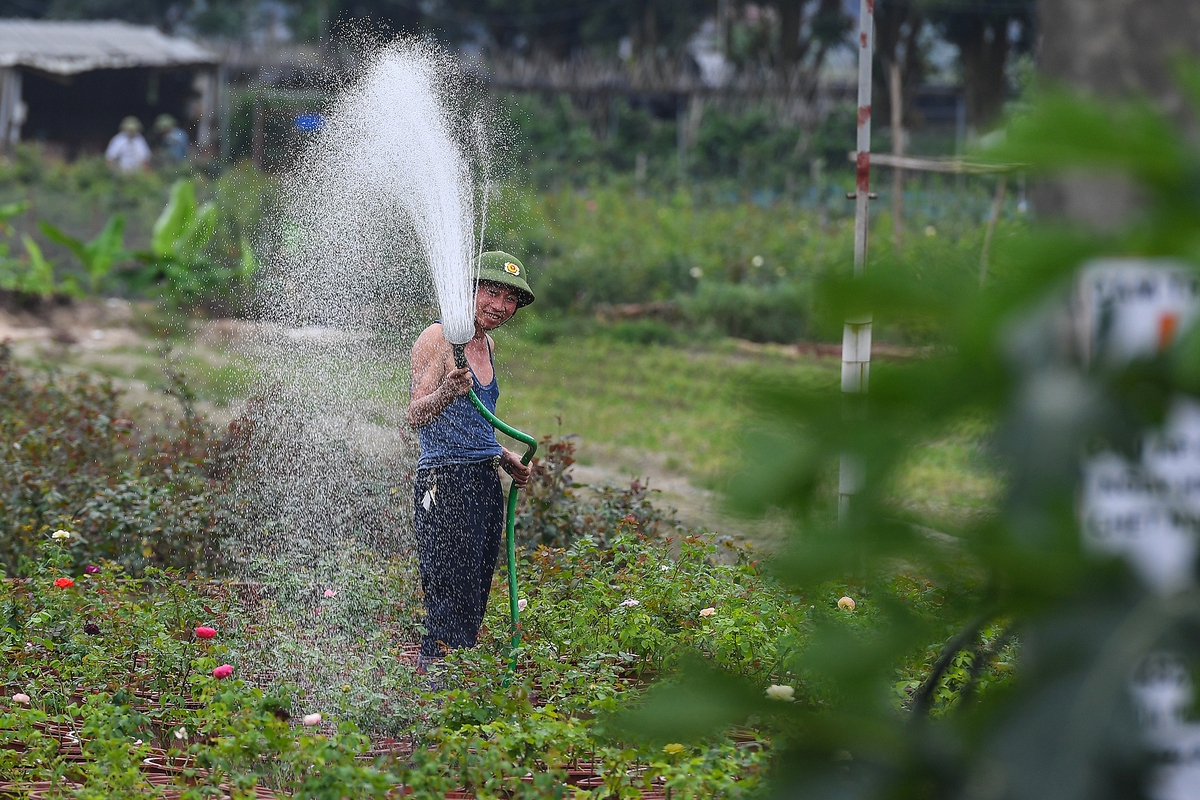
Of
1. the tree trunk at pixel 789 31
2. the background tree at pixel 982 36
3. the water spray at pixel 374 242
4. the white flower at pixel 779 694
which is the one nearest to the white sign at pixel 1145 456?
the white flower at pixel 779 694

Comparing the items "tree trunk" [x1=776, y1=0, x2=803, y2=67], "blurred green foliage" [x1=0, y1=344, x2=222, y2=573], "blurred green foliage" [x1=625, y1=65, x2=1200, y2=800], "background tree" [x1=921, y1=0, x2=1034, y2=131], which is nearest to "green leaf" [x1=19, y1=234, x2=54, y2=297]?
"blurred green foliage" [x1=0, y1=344, x2=222, y2=573]

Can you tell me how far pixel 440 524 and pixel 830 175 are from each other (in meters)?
21.0

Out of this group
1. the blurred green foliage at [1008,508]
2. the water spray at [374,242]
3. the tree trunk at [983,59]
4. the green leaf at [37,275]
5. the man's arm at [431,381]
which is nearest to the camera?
the blurred green foliage at [1008,508]

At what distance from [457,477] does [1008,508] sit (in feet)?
12.1

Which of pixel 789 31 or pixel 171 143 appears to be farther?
pixel 789 31

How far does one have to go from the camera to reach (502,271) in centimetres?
459

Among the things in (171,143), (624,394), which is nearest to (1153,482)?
(624,394)

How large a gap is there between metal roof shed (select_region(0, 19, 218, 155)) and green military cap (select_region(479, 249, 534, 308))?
22235mm

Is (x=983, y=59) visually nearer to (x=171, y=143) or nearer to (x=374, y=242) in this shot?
(x=171, y=143)

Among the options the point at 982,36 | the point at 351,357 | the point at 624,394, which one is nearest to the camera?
the point at 351,357

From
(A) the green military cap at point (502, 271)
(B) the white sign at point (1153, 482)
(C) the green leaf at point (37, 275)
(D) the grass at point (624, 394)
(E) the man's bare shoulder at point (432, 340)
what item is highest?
(B) the white sign at point (1153, 482)

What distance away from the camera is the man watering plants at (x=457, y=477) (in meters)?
4.60

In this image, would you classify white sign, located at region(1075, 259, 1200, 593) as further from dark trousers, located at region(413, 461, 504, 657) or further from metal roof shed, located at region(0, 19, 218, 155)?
metal roof shed, located at region(0, 19, 218, 155)

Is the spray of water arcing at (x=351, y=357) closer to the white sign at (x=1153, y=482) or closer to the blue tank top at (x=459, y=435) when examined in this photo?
the blue tank top at (x=459, y=435)
